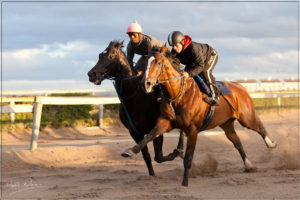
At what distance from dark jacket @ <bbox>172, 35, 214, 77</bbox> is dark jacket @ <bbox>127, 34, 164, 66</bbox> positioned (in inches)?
15.3

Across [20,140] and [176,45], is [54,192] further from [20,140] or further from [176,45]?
[20,140]

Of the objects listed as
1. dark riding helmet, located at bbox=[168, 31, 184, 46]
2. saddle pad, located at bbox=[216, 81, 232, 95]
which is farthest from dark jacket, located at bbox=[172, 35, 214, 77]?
saddle pad, located at bbox=[216, 81, 232, 95]

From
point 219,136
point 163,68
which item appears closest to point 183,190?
point 163,68

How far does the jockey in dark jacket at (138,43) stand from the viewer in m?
7.10

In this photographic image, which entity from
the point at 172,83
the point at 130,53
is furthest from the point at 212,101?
the point at 130,53

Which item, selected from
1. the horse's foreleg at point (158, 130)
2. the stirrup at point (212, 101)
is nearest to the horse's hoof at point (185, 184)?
the horse's foreleg at point (158, 130)

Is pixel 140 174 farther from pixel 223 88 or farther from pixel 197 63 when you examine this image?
pixel 197 63

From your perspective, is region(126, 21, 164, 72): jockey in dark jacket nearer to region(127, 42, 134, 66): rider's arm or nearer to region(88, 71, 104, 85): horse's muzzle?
region(127, 42, 134, 66): rider's arm

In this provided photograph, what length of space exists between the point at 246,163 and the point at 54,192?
3.63 metres

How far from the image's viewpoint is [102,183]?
718cm

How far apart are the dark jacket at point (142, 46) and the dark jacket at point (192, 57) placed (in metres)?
0.39

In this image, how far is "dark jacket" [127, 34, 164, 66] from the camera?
725 centimetres

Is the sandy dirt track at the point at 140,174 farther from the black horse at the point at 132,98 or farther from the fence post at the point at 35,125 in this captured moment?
the black horse at the point at 132,98

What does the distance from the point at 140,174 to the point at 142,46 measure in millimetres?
2373
